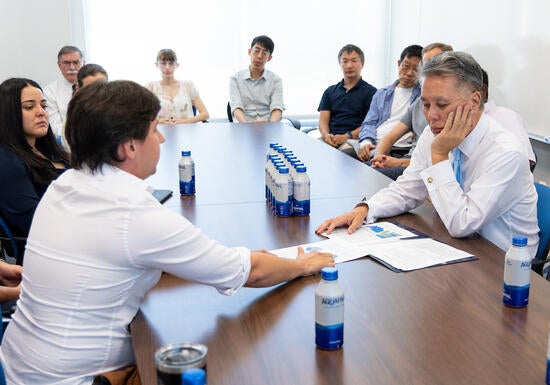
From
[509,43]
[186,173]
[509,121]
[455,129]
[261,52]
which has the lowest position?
[186,173]

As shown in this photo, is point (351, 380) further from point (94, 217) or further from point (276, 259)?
point (94, 217)

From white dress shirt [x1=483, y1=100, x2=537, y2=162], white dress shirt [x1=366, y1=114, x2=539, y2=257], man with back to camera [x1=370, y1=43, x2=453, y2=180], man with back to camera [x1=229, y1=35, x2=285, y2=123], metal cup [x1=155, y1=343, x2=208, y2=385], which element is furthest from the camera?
man with back to camera [x1=229, y1=35, x2=285, y2=123]

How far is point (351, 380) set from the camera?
1.27 metres

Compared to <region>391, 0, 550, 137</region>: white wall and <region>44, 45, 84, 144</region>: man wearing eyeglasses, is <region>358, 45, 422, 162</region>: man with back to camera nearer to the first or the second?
<region>391, 0, 550, 137</region>: white wall

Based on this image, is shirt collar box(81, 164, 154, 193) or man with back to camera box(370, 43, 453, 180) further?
man with back to camera box(370, 43, 453, 180)

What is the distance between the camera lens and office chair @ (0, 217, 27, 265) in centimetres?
260

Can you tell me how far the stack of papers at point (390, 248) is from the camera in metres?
1.92

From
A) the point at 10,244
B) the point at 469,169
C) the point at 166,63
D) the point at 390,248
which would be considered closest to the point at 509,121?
the point at 469,169

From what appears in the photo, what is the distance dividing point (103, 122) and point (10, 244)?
1.44m

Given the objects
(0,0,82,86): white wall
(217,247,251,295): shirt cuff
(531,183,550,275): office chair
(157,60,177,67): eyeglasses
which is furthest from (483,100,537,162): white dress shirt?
(0,0,82,86): white wall

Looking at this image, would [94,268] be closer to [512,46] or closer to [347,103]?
[512,46]

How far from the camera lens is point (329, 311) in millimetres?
1371

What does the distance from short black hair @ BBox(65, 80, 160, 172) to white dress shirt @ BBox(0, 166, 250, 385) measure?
1.6 inches

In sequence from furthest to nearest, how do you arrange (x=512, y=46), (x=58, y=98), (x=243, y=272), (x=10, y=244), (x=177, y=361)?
(x=58, y=98) < (x=512, y=46) < (x=10, y=244) < (x=243, y=272) < (x=177, y=361)
